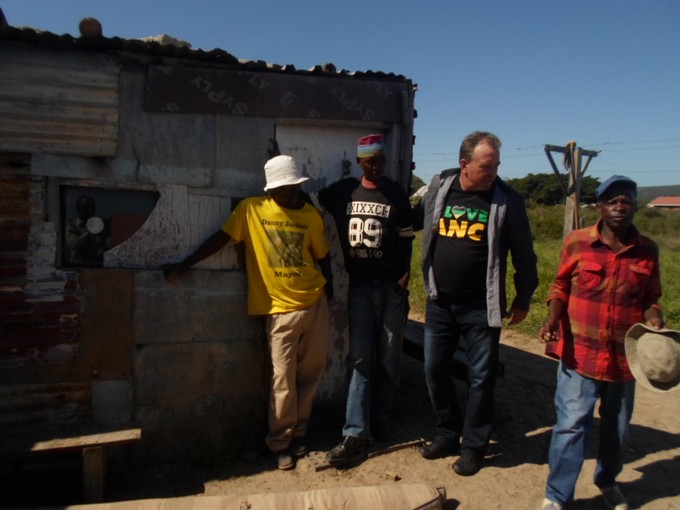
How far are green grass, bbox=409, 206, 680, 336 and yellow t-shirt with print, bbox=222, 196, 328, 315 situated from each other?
514 cm

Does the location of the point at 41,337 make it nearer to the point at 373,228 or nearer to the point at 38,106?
the point at 38,106

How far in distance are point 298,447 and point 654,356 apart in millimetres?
2391

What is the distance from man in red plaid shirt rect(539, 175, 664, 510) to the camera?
10.1ft

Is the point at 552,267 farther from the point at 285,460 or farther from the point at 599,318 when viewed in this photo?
the point at 285,460

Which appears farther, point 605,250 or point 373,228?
point 373,228

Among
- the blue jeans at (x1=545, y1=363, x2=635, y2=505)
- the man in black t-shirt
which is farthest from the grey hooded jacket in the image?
the blue jeans at (x1=545, y1=363, x2=635, y2=505)

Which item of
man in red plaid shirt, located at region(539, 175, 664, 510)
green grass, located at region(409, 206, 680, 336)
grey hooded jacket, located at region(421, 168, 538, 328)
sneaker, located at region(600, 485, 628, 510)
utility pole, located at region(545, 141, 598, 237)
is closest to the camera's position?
man in red plaid shirt, located at region(539, 175, 664, 510)

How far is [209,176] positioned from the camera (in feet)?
12.7

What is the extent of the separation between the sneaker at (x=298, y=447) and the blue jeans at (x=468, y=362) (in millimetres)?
995

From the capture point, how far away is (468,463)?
378cm

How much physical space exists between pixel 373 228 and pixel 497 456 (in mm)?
1941

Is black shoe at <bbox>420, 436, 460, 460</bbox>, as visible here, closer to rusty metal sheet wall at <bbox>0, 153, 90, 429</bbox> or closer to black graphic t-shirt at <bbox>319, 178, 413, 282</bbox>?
black graphic t-shirt at <bbox>319, 178, 413, 282</bbox>

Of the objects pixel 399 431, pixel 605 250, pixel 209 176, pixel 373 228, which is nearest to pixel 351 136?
pixel 373 228

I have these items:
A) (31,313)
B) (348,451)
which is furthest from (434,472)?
(31,313)
